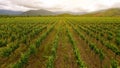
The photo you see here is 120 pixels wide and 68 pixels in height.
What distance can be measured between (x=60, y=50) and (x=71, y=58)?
2564 millimetres

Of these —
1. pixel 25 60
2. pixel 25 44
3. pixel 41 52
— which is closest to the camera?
pixel 25 60

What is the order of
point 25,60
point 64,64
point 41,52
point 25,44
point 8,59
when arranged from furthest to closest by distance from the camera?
point 25,44
point 41,52
point 8,59
point 64,64
point 25,60

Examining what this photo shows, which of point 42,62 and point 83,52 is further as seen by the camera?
point 83,52

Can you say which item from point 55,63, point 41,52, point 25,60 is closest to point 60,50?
point 41,52

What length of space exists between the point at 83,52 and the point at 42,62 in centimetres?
390

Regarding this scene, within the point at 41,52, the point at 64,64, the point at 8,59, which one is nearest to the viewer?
the point at 64,64

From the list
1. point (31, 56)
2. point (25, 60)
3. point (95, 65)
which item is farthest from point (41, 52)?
point (95, 65)

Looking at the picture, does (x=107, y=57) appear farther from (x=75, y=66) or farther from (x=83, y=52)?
(x=75, y=66)

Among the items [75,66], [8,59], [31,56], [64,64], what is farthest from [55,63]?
[8,59]

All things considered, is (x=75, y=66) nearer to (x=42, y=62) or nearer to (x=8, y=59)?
(x=42, y=62)

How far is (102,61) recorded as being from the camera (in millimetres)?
12336

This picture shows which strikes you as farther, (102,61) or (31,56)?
(31,56)

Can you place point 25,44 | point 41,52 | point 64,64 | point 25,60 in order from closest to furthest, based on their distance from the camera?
point 25,60
point 64,64
point 41,52
point 25,44

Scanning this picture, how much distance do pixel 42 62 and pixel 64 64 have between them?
1428 millimetres
